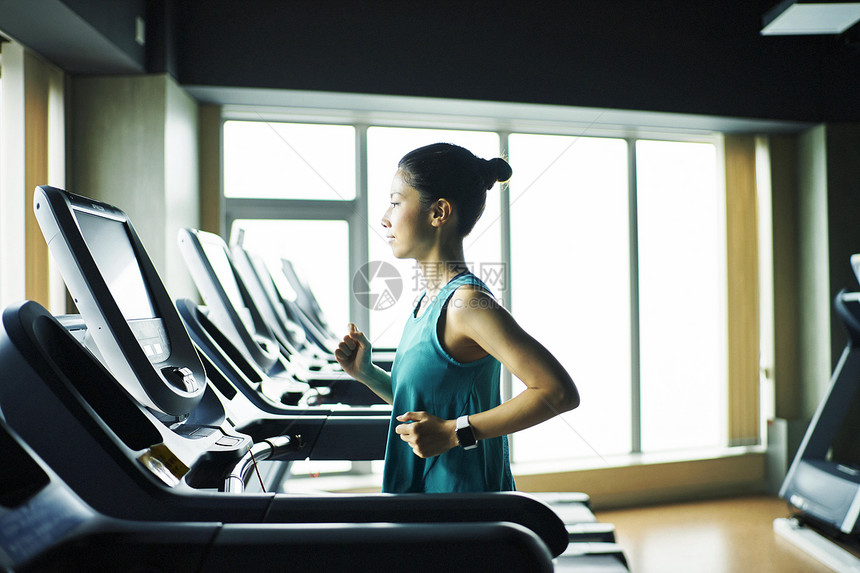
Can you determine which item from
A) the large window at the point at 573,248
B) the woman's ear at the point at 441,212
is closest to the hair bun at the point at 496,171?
the woman's ear at the point at 441,212

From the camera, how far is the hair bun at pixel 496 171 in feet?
3.77

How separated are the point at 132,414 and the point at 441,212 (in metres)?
0.64

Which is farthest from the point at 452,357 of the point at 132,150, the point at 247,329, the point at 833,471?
the point at 833,471

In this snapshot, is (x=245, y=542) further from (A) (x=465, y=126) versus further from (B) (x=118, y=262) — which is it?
(A) (x=465, y=126)

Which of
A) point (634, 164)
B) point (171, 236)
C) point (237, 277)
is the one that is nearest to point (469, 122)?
point (634, 164)

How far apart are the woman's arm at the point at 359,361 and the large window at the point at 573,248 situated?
211cm

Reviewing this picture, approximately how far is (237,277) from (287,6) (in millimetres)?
1800

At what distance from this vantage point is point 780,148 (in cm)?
405

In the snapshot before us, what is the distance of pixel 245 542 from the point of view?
681mm

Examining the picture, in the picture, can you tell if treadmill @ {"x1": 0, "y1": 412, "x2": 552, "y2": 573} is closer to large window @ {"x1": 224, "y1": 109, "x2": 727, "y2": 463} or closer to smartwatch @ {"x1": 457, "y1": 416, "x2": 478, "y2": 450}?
smartwatch @ {"x1": 457, "y1": 416, "x2": 478, "y2": 450}

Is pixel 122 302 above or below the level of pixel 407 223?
Result: below

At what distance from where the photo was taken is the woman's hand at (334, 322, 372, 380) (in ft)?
4.18

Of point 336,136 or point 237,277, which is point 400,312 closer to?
point 336,136

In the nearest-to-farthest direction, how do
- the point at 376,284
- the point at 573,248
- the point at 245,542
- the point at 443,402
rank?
the point at 245,542, the point at 443,402, the point at 376,284, the point at 573,248
